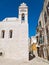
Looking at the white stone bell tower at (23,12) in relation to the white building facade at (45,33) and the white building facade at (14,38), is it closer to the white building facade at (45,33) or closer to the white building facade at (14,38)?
the white building facade at (14,38)

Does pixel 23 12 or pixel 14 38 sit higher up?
pixel 23 12

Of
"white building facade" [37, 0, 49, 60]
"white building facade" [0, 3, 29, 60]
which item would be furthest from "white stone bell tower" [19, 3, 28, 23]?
"white building facade" [37, 0, 49, 60]

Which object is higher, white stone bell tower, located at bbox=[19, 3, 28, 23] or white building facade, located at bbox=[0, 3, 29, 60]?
white stone bell tower, located at bbox=[19, 3, 28, 23]

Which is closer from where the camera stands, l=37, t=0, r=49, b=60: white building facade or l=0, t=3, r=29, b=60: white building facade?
l=0, t=3, r=29, b=60: white building facade

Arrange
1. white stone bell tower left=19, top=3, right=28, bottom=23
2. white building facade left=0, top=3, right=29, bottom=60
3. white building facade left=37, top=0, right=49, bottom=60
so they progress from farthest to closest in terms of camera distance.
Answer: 1. white stone bell tower left=19, top=3, right=28, bottom=23
2. white building facade left=37, top=0, right=49, bottom=60
3. white building facade left=0, top=3, right=29, bottom=60

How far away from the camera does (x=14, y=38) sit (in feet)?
80.2

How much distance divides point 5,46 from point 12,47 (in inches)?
46.1

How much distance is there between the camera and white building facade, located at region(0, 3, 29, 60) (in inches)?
933

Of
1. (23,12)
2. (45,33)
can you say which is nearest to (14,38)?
(23,12)

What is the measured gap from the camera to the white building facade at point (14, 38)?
77.7 feet

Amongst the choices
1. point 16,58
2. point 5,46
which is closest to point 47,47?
point 16,58

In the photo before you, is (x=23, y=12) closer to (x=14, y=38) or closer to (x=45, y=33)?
(x=14, y=38)

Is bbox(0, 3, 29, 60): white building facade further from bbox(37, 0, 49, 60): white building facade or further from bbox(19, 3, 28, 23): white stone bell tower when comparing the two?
bbox(37, 0, 49, 60): white building facade

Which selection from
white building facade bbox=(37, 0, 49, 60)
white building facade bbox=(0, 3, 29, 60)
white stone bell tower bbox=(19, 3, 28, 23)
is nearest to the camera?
white building facade bbox=(0, 3, 29, 60)
